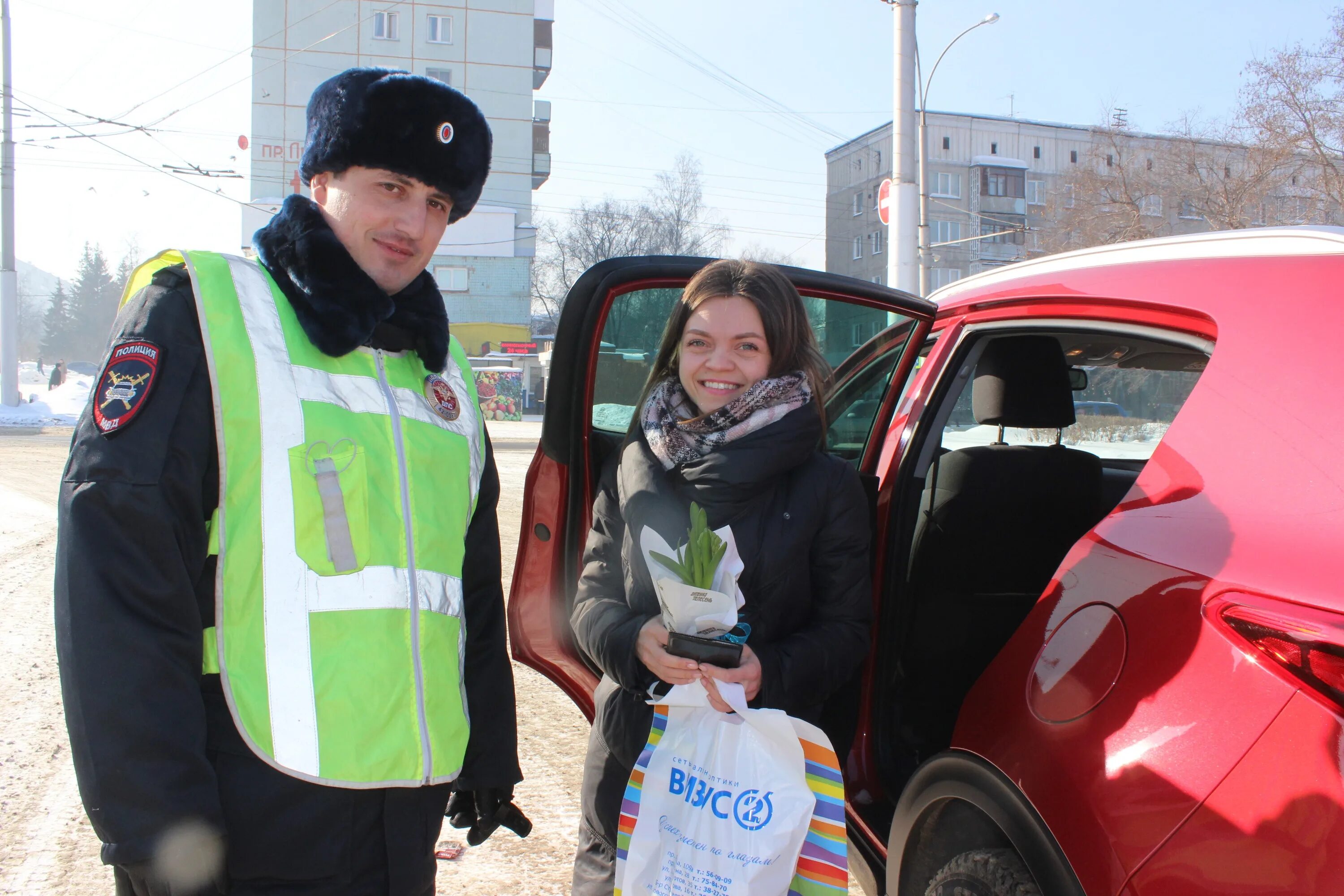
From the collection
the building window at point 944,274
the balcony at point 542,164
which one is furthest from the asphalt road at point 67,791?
the building window at point 944,274

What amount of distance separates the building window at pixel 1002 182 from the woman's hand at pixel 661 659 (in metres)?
57.6

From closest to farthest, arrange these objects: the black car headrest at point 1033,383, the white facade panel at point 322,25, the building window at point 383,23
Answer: the black car headrest at point 1033,383, the white facade panel at point 322,25, the building window at point 383,23

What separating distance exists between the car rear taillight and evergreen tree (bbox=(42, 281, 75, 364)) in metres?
97.6

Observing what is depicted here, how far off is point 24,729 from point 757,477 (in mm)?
3781

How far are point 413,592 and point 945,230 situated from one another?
61.2 metres

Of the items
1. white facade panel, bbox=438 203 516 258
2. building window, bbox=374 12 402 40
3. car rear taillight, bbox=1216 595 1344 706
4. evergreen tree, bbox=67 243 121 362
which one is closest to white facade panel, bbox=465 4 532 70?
building window, bbox=374 12 402 40

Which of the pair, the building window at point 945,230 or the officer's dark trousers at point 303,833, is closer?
the officer's dark trousers at point 303,833

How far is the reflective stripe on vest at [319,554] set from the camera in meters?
1.52

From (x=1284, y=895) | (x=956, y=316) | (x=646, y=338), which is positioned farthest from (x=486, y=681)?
(x=956, y=316)

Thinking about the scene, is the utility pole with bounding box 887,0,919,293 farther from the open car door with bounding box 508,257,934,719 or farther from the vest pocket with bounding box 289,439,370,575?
the vest pocket with bounding box 289,439,370,575

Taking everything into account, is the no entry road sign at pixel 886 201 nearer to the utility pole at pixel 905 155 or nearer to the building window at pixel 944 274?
the utility pole at pixel 905 155

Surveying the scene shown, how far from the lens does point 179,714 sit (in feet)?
4.66

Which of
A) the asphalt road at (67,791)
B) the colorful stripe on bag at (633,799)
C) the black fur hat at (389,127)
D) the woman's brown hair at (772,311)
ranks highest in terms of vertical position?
the black fur hat at (389,127)

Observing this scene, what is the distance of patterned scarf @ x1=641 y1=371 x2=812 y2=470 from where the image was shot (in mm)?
2057
